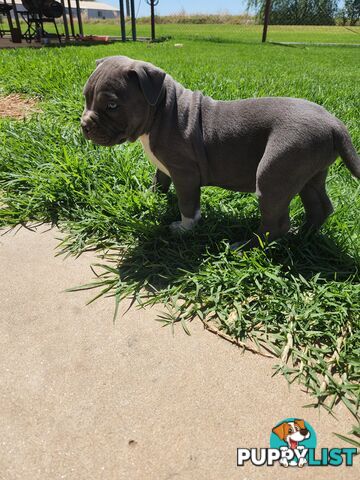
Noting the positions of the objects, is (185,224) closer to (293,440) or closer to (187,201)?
(187,201)

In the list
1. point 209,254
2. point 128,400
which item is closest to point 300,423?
point 128,400

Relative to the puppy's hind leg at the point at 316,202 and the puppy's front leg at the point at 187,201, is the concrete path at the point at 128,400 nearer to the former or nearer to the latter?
the puppy's front leg at the point at 187,201

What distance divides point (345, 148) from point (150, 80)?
1.11 meters

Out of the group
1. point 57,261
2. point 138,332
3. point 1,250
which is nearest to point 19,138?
point 1,250

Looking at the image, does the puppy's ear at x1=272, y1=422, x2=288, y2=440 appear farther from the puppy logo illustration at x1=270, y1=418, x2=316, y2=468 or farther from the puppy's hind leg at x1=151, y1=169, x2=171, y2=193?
the puppy's hind leg at x1=151, y1=169, x2=171, y2=193

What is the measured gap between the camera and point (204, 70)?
6.97 meters

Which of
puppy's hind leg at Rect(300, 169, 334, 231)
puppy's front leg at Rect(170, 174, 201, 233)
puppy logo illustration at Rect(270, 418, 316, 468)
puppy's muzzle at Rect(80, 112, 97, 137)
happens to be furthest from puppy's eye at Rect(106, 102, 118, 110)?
puppy logo illustration at Rect(270, 418, 316, 468)

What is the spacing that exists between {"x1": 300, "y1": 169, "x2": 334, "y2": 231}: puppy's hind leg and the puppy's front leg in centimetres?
67

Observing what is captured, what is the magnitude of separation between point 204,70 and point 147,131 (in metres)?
5.48

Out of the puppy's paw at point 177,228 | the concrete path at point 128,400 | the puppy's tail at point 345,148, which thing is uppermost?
the puppy's tail at point 345,148

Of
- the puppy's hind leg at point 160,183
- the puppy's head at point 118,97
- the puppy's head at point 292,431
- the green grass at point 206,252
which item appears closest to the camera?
the puppy's head at point 292,431

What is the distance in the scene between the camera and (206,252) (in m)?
2.37

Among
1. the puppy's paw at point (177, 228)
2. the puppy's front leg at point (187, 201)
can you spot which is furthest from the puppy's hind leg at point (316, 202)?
the puppy's paw at point (177, 228)

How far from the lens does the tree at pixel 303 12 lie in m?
23.3
